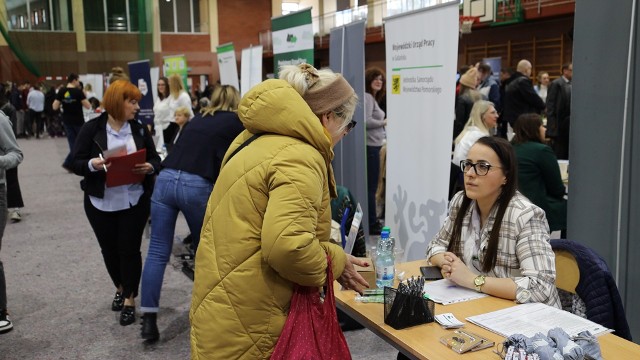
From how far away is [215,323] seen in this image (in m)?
1.58

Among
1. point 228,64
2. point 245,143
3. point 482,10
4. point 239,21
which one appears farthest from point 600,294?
point 239,21

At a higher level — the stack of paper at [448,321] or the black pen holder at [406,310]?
the black pen holder at [406,310]

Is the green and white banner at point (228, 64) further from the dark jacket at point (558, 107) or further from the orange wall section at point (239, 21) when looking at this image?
the orange wall section at point (239, 21)

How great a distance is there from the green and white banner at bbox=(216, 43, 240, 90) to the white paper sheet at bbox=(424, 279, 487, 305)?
5.25 metres

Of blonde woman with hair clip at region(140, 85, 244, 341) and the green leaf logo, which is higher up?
the green leaf logo

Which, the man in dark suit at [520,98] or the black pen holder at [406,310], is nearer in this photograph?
the black pen holder at [406,310]

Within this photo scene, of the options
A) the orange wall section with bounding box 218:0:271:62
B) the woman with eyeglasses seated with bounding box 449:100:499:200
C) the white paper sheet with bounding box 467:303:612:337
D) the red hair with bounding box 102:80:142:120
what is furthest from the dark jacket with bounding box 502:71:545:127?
the orange wall section with bounding box 218:0:271:62

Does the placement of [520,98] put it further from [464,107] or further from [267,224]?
[267,224]

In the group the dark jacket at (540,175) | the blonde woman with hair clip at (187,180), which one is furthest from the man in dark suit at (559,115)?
the blonde woman with hair clip at (187,180)

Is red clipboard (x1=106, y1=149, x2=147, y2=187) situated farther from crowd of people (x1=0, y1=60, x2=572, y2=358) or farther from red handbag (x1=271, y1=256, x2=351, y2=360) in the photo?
red handbag (x1=271, y1=256, x2=351, y2=360)

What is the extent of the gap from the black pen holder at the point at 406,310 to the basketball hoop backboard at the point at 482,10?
36.6 feet

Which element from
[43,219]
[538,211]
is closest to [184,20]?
[43,219]

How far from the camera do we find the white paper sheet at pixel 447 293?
6.30ft

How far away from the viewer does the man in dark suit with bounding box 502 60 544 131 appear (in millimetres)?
7117
